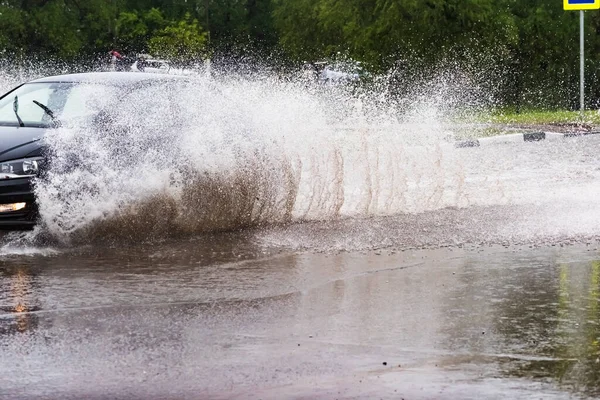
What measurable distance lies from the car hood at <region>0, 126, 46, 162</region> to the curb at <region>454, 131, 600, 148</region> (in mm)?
10896

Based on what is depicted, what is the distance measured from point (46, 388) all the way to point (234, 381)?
800 mm

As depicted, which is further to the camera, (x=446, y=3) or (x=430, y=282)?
(x=446, y=3)

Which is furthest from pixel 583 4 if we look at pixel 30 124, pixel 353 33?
pixel 30 124

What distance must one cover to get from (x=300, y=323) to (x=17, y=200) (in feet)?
12.1

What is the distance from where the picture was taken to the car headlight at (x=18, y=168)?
974 centimetres

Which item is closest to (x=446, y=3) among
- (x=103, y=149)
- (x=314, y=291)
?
(x=103, y=149)

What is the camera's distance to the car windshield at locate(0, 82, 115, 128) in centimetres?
1080

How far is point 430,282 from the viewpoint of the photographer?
8102 mm

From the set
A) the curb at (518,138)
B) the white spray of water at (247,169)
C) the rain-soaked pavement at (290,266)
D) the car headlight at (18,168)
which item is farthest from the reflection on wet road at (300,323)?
the curb at (518,138)

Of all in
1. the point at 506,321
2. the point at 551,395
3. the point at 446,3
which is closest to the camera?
the point at 551,395

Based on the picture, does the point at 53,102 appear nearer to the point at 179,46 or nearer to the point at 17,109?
the point at 17,109

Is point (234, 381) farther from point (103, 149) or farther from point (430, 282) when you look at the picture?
point (103, 149)

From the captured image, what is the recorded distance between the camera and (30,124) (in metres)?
→ 10.7

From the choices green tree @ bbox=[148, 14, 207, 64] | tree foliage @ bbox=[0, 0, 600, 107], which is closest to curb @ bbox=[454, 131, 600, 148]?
tree foliage @ bbox=[0, 0, 600, 107]
